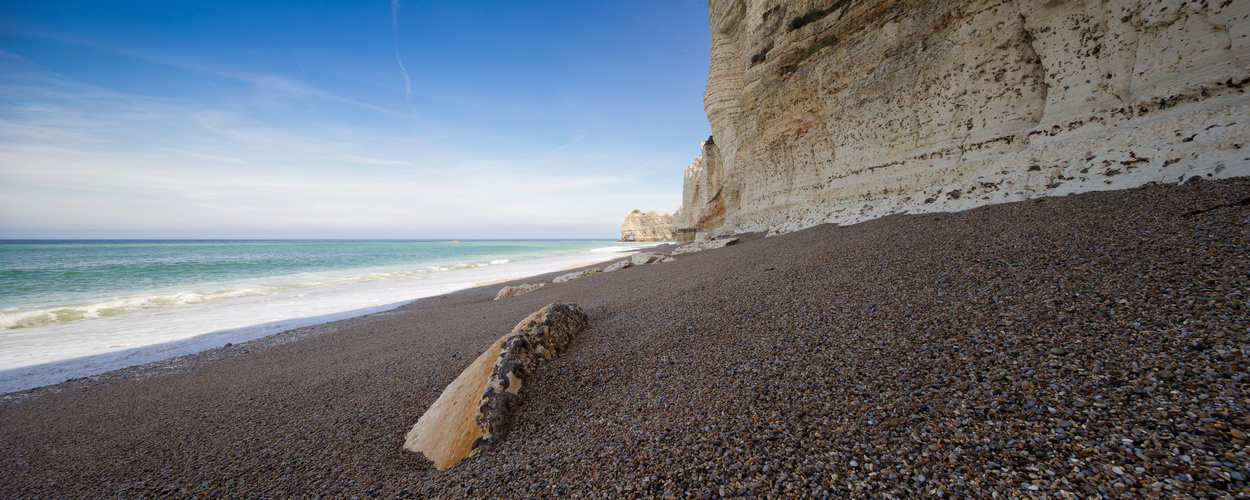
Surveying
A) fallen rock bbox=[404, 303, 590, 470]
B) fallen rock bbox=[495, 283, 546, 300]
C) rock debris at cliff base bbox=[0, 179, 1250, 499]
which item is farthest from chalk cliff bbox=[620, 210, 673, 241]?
fallen rock bbox=[404, 303, 590, 470]

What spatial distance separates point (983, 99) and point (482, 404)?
951 centimetres

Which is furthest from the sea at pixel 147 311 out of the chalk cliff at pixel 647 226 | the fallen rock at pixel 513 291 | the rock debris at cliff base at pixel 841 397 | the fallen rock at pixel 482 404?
the chalk cliff at pixel 647 226

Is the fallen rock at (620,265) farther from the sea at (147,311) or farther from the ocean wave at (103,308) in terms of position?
the ocean wave at (103,308)

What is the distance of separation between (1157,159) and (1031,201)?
109 cm

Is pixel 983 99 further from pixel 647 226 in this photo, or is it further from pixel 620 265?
pixel 647 226

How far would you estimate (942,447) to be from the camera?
156 centimetres

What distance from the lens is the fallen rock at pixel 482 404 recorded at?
2.29 meters

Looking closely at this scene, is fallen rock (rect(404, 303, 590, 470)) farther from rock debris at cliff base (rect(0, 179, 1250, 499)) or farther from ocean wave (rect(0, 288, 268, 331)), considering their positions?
ocean wave (rect(0, 288, 268, 331))

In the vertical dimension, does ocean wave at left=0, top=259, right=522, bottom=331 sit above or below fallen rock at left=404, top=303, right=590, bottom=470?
below

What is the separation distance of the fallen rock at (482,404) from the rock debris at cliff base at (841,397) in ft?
0.35

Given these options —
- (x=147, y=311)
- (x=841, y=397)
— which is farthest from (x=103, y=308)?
(x=841, y=397)

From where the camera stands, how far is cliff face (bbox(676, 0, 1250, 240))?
4.57 m

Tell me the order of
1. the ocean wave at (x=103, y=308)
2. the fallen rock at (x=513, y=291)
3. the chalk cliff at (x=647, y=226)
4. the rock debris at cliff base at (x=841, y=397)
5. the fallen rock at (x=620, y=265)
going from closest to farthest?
the rock debris at cliff base at (x=841, y=397), the fallen rock at (x=513, y=291), the ocean wave at (x=103, y=308), the fallen rock at (x=620, y=265), the chalk cliff at (x=647, y=226)

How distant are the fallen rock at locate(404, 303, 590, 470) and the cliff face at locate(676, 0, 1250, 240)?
22.2 ft
